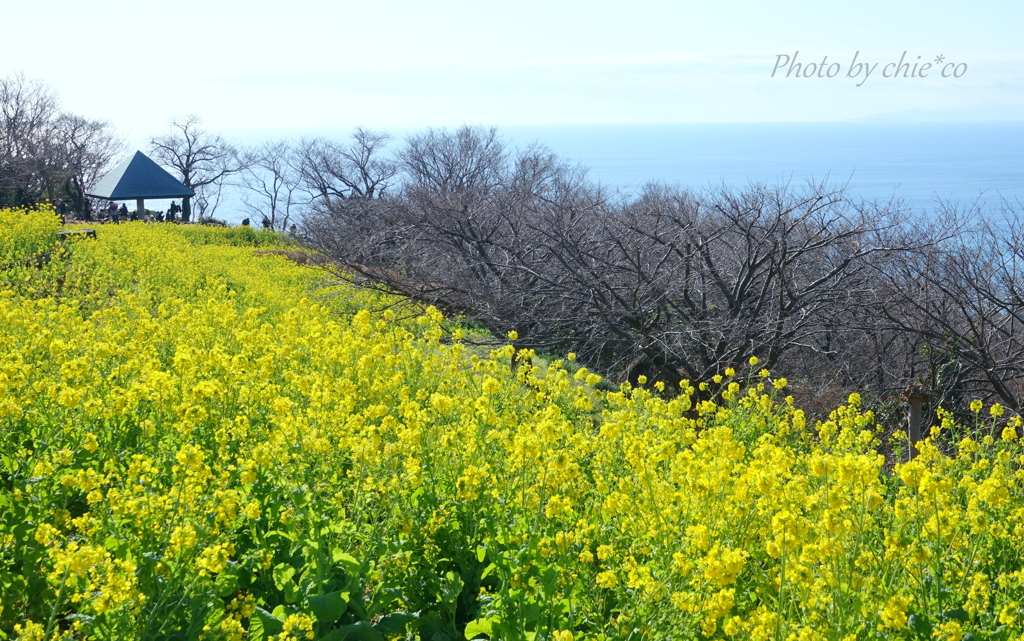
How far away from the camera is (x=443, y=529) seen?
3961 mm

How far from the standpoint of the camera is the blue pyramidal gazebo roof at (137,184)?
33.9 metres

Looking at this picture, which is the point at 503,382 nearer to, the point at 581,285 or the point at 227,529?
the point at 227,529

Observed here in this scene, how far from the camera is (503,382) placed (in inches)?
260

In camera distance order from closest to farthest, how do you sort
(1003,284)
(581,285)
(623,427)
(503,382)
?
(623,427) → (503,382) → (581,285) → (1003,284)

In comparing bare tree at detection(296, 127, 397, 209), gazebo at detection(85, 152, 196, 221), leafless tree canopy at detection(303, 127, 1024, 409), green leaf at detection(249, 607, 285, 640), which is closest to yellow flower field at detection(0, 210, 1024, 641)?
green leaf at detection(249, 607, 285, 640)

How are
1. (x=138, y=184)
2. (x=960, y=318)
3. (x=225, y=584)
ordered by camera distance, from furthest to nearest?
(x=138, y=184) → (x=960, y=318) → (x=225, y=584)

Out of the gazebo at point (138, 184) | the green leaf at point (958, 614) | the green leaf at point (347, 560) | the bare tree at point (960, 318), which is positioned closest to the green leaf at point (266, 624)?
the green leaf at point (347, 560)

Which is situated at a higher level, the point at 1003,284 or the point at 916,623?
the point at 1003,284

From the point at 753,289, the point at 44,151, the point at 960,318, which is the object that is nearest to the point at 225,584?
the point at 753,289

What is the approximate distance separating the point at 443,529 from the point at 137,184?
34.5 m

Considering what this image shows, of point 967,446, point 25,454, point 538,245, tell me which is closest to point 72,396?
point 25,454

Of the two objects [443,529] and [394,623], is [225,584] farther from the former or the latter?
[443,529]

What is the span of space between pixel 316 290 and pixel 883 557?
1255 cm

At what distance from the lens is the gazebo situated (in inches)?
1336
